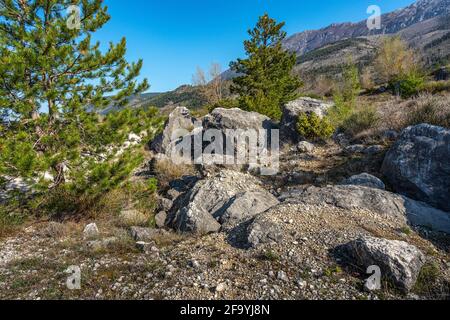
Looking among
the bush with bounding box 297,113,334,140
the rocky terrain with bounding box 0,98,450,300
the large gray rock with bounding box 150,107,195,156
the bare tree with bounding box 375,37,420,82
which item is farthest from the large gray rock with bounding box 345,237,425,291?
the bare tree with bounding box 375,37,420,82

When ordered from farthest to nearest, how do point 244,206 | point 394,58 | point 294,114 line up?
1. point 394,58
2. point 294,114
3. point 244,206

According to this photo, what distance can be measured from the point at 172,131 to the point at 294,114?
5.76m

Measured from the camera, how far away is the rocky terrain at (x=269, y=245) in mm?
3061

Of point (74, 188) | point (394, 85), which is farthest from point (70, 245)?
point (394, 85)

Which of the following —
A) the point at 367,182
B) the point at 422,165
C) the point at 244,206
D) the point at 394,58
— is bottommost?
the point at 244,206

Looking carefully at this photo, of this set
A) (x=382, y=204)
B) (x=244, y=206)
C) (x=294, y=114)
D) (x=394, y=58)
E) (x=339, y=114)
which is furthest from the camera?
(x=394, y=58)

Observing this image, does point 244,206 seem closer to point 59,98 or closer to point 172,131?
point 59,98

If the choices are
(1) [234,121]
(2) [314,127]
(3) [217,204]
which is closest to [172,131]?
(1) [234,121]

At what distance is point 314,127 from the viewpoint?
10742 mm

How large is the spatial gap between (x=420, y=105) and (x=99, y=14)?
9616 millimetres

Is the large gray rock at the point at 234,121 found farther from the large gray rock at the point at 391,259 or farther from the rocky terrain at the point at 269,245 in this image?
the large gray rock at the point at 391,259

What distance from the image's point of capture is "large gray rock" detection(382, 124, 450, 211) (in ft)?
17.1

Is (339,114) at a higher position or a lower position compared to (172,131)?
higher

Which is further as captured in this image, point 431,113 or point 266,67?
point 266,67
